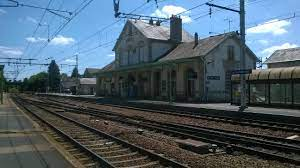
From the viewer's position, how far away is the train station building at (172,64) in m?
43.4

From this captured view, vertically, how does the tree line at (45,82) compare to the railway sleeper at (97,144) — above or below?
above

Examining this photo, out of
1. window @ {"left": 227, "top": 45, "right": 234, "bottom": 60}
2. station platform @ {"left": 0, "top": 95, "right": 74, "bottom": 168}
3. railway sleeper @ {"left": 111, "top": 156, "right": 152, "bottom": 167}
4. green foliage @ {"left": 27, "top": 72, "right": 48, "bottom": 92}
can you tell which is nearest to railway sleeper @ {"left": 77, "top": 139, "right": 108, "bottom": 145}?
station platform @ {"left": 0, "top": 95, "right": 74, "bottom": 168}

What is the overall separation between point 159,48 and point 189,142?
43.7 meters

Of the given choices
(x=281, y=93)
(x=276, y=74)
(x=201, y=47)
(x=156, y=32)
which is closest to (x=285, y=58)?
(x=201, y=47)

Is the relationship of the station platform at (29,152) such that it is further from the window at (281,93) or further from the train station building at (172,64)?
the train station building at (172,64)

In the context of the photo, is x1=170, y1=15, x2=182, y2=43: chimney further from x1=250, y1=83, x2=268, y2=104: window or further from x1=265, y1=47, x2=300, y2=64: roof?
x1=250, y1=83, x2=268, y2=104: window

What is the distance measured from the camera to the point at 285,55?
49250mm

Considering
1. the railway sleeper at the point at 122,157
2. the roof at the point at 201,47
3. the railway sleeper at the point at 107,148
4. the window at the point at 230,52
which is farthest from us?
the window at the point at 230,52

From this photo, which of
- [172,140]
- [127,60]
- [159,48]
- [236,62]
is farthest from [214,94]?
[172,140]

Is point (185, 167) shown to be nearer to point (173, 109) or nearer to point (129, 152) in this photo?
point (129, 152)

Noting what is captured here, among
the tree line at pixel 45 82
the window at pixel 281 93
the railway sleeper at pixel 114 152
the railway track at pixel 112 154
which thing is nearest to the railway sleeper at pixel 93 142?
the railway track at pixel 112 154

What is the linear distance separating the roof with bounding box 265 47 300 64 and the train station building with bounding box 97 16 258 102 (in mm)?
3508

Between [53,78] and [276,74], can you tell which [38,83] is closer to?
[53,78]

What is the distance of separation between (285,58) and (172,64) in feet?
44.4
